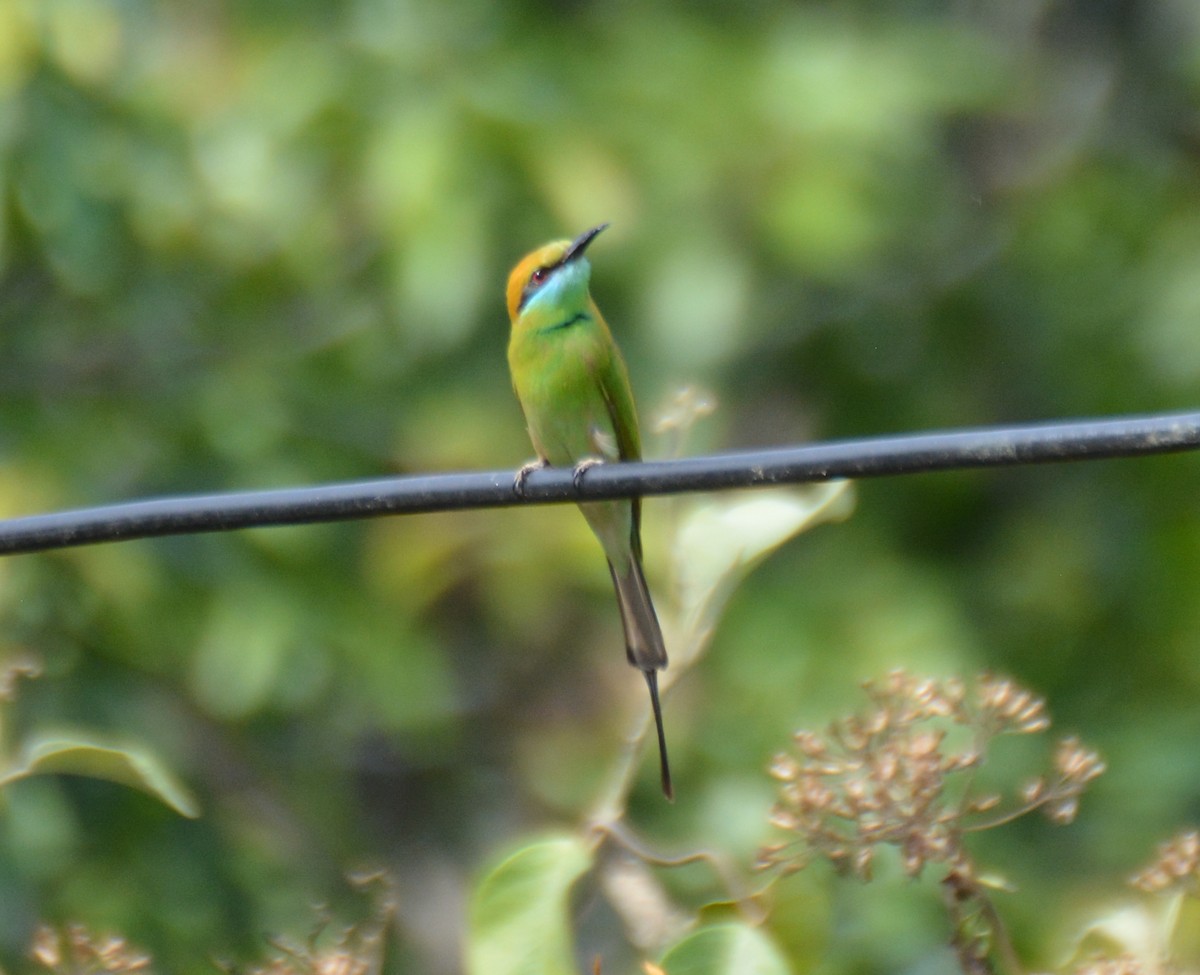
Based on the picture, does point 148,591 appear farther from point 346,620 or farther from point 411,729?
point 411,729

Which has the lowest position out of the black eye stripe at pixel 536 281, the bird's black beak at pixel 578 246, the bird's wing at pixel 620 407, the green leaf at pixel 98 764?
the green leaf at pixel 98 764

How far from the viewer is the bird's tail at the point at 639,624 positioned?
8.09ft

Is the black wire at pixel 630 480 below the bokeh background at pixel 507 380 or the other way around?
below

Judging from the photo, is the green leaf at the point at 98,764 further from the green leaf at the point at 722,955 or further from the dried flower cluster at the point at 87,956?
the green leaf at the point at 722,955

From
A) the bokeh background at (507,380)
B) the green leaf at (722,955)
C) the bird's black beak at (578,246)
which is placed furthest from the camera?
the bokeh background at (507,380)

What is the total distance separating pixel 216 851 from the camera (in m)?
3.90

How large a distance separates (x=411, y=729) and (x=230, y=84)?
1.65 metres

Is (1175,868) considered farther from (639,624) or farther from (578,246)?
(578,246)

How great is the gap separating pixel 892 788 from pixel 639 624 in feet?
4.14

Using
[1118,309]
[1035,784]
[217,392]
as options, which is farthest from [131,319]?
[1035,784]

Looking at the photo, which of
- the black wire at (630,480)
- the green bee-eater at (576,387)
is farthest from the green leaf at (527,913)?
the green bee-eater at (576,387)

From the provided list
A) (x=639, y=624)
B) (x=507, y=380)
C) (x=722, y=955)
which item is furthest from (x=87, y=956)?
(x=507, y=380)

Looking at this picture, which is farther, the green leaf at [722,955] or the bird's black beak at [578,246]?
the bird's black beak at [578,246]

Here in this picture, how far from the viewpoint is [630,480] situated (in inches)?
65.7
